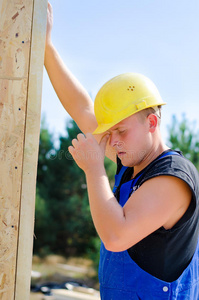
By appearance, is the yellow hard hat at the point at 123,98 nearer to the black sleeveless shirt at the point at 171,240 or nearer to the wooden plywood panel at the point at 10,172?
the black sleeveless shirt at the point at 171,240

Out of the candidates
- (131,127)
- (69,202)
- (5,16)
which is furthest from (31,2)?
(69,202)

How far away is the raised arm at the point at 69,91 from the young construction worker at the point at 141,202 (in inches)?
24.0

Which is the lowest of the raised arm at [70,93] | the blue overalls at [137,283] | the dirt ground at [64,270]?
the dirt ground at [64,270]

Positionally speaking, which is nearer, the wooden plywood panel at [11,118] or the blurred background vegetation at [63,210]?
the wooden plywood panel at [11,118]

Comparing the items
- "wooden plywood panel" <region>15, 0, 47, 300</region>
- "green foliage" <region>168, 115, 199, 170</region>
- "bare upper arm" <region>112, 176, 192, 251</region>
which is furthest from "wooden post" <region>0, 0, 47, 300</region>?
"green foliage" <region>168, 115, 199, 170</region>

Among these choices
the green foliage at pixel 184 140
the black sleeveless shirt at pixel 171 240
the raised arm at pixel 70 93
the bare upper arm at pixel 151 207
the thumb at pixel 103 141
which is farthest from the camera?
the green foliage at pixel 184 140

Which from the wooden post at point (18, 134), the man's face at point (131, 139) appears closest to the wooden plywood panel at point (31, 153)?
the wooden post at point (18, 134)

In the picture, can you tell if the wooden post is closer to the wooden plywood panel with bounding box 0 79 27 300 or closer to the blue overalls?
the wooden plywood panel with bounding box 0 79 27 300

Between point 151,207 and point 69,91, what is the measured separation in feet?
4.66

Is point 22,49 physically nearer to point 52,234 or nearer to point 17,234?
point 17,234

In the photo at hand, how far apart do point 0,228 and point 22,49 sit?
3.27 feet

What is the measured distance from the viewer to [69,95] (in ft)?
9.43

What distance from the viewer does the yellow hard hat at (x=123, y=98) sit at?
2135mm

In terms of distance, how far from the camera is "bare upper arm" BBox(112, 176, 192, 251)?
5.73 ft
